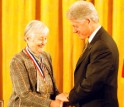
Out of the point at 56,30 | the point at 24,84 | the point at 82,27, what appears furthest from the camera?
the point at 56,30

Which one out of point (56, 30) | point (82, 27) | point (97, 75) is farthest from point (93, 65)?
point (56, 30)

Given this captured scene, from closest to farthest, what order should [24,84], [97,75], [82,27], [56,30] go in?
[97,75] → [82,27] → [24,84] → [56,30]

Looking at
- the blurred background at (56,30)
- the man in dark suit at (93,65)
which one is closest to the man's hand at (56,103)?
the man in dark suit at (93,65)

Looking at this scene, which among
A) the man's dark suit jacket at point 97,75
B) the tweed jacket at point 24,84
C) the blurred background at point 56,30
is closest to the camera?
the man's dark suit jacket at point 97,75

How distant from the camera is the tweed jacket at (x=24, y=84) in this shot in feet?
7.56

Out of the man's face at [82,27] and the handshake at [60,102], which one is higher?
the man's face at [82,27]

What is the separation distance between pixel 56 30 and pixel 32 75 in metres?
0.98

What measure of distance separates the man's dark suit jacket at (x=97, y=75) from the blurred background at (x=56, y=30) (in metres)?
1.03

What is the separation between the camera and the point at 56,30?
10.6ft

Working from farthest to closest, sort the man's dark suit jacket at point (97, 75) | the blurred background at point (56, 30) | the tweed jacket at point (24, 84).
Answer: the blurred background at point (56, 30) → the tweed jacket at point (24, 84) → the man's dark suit jacket at point (97, 75)

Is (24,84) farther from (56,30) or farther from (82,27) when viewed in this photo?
(56,30)

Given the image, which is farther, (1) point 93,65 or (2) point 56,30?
(2) point 56,30

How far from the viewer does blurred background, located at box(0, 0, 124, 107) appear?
10.1 ft

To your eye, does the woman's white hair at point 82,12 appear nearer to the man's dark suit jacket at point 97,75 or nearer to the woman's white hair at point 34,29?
the man's dark suit jacket at point 97,75
